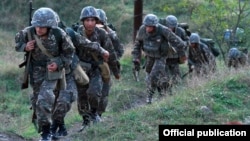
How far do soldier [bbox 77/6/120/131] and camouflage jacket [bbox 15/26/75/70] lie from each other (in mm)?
1353

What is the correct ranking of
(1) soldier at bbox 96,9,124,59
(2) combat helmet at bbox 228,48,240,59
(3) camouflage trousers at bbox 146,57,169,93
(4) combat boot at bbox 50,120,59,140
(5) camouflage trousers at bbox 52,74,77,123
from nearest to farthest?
(5) camouflage trousers at bbox 52,74,77,123, (4) combat boot at bbox 50,120,59,140, (1) soldier at bbox 96,9,124,59, (3) camouflage trousers at bbox 146,57,169,93, (2) combat helmet at bbox 228,48,240,59

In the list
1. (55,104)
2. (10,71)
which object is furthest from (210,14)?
(55,104)

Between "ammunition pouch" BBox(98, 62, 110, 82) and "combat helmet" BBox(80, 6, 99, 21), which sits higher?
"combat helmet" BBox(80, 6, 99, 21)

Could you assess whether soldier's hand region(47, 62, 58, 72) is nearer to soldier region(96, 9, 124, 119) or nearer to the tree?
soldier region(96, 9, 124, 119)

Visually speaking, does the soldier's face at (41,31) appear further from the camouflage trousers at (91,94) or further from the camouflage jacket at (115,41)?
the camouflage jacket at (115,41)

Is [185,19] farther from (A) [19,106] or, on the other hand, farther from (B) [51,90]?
(B) [51,90]

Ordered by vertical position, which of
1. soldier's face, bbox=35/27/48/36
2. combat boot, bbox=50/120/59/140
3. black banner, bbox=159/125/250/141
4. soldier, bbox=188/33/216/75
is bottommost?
soldier, bbox=188/33/216/75

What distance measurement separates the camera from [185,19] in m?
27.4

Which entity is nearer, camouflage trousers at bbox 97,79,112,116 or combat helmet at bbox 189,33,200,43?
camouflage trousers at bbox 97,79,112,116

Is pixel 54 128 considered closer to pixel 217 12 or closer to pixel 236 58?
pixel 236 58

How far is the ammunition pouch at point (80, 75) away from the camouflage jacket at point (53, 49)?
68 cm

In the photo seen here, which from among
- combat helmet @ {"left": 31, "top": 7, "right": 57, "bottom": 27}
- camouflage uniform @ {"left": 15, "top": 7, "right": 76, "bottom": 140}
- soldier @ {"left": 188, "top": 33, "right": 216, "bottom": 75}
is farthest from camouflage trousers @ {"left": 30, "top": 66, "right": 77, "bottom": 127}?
soldier @ {"left": 188, "top": 33, "right": 216, "bottom": 75}

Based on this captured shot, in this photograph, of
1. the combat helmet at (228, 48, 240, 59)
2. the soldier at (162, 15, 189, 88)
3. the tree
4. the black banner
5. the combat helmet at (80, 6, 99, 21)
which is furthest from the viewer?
the tree

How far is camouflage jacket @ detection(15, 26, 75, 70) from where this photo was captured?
26.9 feet
